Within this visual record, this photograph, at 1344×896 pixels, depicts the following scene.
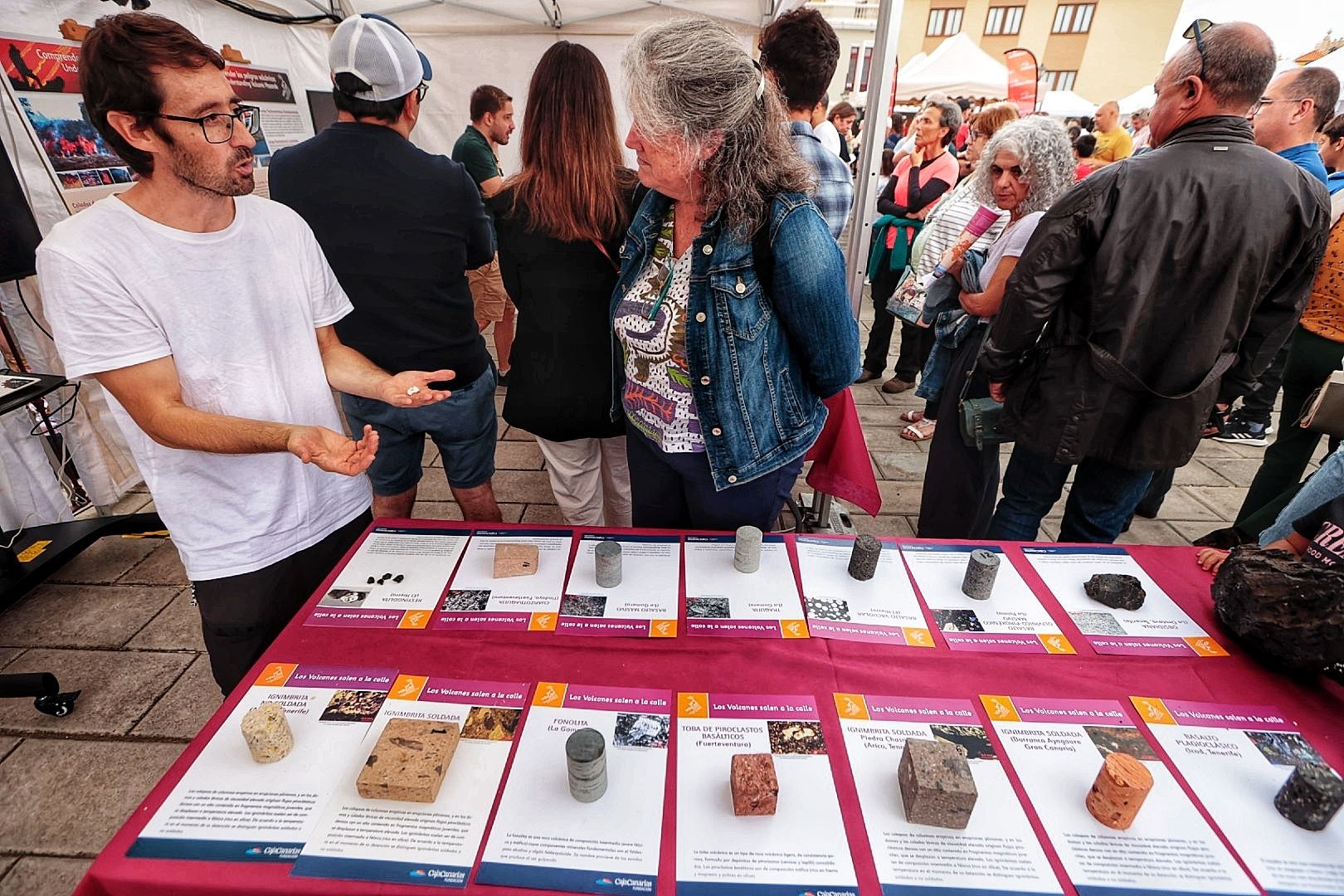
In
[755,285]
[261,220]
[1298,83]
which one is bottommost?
[755,285]

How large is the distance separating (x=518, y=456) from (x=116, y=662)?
1.89 metres

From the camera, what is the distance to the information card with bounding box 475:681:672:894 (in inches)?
33.7

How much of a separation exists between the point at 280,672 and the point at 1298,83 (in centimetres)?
405

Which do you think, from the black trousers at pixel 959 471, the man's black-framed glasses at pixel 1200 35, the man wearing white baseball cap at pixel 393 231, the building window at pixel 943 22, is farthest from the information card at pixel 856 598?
the building window at pixel 943 22

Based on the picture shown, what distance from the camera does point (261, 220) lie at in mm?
1364

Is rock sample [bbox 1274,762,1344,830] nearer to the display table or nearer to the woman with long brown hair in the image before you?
the display table

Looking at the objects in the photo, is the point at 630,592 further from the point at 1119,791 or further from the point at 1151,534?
the point at 1151,534

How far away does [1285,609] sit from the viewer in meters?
1.12

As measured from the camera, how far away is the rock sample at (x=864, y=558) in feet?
4.44

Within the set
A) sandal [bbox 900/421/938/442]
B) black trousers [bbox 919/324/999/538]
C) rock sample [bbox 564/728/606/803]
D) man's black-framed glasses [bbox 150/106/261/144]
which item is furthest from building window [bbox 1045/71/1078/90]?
rock sample [bbox 564/728/606/803]

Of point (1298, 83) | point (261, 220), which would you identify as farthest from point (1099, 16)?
point (261, 220)

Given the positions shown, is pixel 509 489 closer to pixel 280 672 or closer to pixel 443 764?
pixel 280 672

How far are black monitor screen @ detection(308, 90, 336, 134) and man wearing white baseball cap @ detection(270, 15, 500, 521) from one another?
11.1 ft

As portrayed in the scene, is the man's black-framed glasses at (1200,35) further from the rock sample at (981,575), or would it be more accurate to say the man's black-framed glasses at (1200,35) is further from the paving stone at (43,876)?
the paving stone at (43,876)
